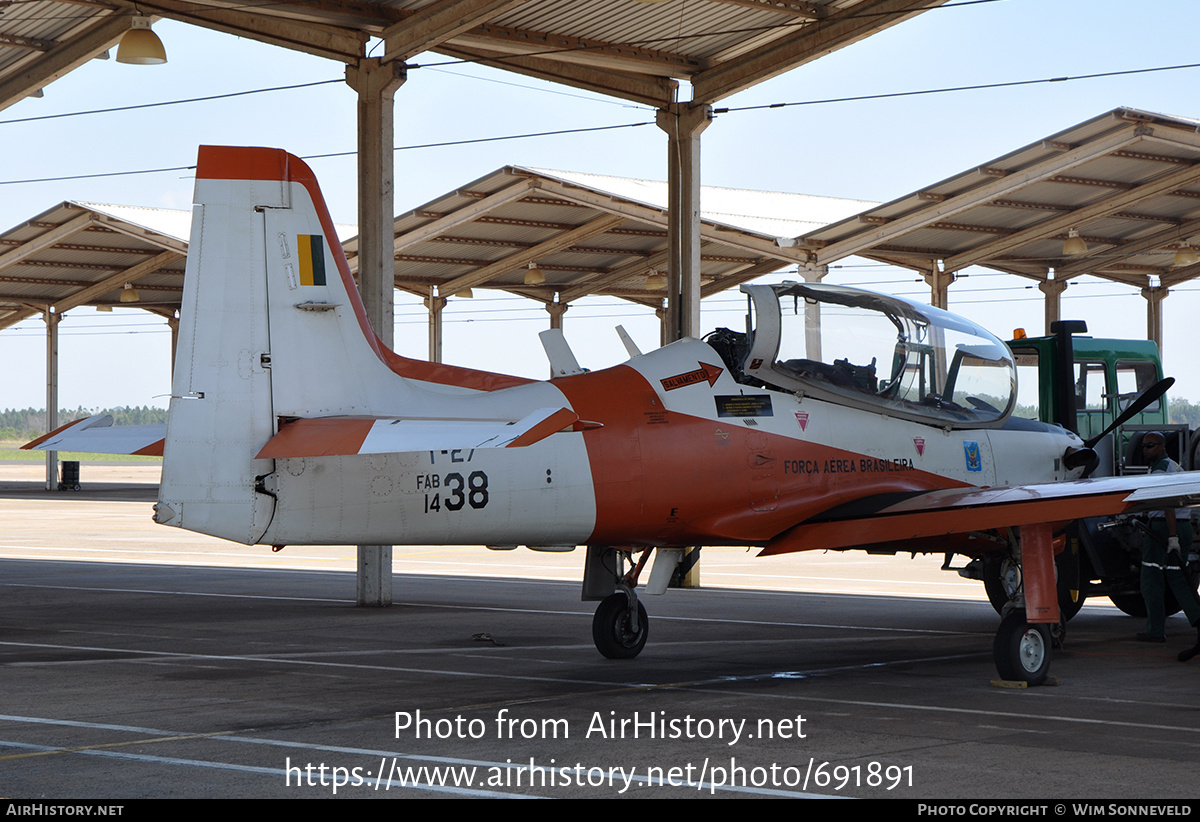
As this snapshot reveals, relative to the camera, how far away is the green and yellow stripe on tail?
8828 mm

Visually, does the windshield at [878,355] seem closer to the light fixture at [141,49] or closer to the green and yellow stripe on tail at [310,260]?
the green and yellow stripe on tail at [310,260]

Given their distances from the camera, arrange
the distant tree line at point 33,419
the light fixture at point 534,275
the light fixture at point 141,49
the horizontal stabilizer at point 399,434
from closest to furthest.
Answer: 1. the horizontal stabilizer at point 399,434
2. the light fixture at point 141,49
3. the light fixture at point 534,275
4. the distant tree line at point 33,419

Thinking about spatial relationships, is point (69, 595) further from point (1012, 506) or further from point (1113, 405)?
point (1113, 405)

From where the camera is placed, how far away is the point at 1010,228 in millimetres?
31391

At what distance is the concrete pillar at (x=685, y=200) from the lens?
18.8m

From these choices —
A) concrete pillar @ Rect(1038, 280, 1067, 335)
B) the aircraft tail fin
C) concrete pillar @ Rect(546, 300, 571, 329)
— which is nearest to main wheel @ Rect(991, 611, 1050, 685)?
the aircraft tail fin

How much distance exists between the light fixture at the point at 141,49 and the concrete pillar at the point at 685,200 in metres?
7.43

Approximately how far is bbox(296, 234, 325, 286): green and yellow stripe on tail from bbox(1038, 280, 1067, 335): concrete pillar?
3045 cm

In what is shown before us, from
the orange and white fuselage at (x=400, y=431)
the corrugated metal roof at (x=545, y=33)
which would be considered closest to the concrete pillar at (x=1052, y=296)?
the corrugated metal roof at (x=545, y=33)

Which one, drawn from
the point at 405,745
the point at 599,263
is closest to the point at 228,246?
the point at 405,745

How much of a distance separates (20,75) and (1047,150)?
18.8 meters

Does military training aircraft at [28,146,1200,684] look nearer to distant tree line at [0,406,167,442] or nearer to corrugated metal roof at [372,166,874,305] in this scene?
corrugated metal roof at [372,166,874,305]

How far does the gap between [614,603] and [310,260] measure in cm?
403

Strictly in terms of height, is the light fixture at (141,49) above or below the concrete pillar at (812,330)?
above
